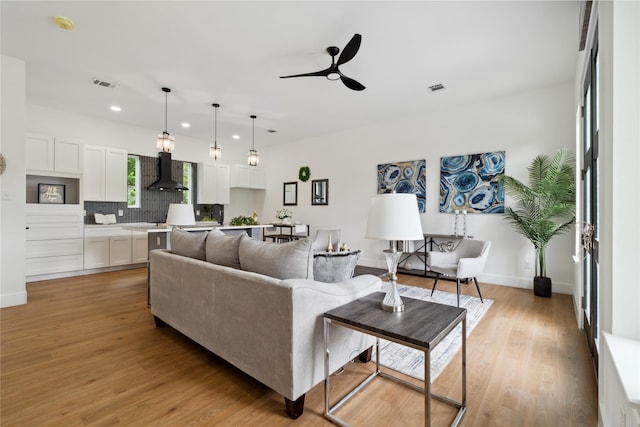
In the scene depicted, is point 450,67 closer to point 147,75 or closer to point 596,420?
point 596,420

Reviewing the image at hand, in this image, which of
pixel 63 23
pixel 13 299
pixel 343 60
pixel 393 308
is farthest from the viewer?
pixel 13 299

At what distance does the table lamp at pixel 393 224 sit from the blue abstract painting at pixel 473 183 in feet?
11.7

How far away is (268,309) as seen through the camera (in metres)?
1.71

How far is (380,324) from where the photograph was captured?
150 cm

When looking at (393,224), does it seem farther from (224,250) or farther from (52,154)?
(52,154)

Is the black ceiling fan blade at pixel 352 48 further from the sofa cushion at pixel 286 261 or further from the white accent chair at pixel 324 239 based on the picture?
the white accent chair at pixel 324 239

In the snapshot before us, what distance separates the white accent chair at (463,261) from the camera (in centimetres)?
341

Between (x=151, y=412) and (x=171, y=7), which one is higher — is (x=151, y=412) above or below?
below

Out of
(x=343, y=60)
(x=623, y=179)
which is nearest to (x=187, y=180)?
(x=343, y=60)

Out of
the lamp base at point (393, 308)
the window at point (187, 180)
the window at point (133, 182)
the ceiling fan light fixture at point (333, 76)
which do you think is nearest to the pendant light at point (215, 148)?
the window at point (187, 180)

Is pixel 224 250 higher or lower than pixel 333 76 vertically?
lower

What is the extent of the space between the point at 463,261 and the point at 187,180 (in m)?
6.27

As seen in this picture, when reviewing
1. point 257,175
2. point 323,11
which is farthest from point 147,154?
point 323,11

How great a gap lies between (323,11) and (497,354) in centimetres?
327
